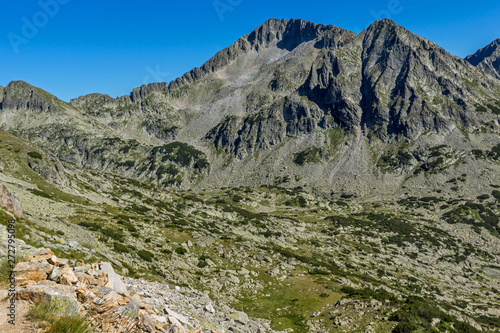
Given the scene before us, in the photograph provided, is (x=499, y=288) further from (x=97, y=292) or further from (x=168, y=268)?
(x=97, y=292)

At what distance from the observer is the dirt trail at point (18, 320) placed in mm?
6316

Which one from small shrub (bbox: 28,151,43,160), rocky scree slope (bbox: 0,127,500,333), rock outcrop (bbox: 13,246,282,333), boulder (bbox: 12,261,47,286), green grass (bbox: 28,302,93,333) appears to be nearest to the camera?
green grass (bbox: 28,302,93,333)

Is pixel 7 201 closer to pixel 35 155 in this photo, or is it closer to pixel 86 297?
pixel 86 297

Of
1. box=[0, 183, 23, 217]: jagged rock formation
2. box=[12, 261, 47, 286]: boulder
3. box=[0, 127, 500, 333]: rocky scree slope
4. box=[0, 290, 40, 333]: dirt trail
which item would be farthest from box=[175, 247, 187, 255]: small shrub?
box=[0, 290, 40, 333]: dirt trail

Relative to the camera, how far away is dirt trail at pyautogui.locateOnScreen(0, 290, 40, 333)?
6.32m

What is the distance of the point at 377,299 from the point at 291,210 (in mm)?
130585

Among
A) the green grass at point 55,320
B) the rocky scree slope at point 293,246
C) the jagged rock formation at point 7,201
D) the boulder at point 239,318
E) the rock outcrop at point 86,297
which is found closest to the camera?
the green grass at point 55,320

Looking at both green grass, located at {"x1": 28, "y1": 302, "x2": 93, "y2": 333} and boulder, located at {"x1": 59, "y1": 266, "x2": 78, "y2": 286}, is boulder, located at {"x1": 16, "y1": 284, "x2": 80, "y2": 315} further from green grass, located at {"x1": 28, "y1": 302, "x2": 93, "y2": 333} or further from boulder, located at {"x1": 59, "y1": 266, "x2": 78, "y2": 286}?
boulder, located at {"x1": 59, "y1": 266, "x2": 78, "y2": 286}

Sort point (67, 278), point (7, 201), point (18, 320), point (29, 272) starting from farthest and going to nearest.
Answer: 1. point (7, 201)
2. point (67, 278)
3. point (29, 272)
4. point (18, 320)

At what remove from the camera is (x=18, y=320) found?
262 inches

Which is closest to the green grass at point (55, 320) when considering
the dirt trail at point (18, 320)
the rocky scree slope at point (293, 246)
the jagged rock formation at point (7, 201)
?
the dirt trail at point (18, 320)

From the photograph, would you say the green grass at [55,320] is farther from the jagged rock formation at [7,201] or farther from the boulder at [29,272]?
the jagged rock formation at [7,201]

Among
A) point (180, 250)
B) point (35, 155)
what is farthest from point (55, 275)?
point (35, 155)

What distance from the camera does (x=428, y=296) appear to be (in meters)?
63.9
